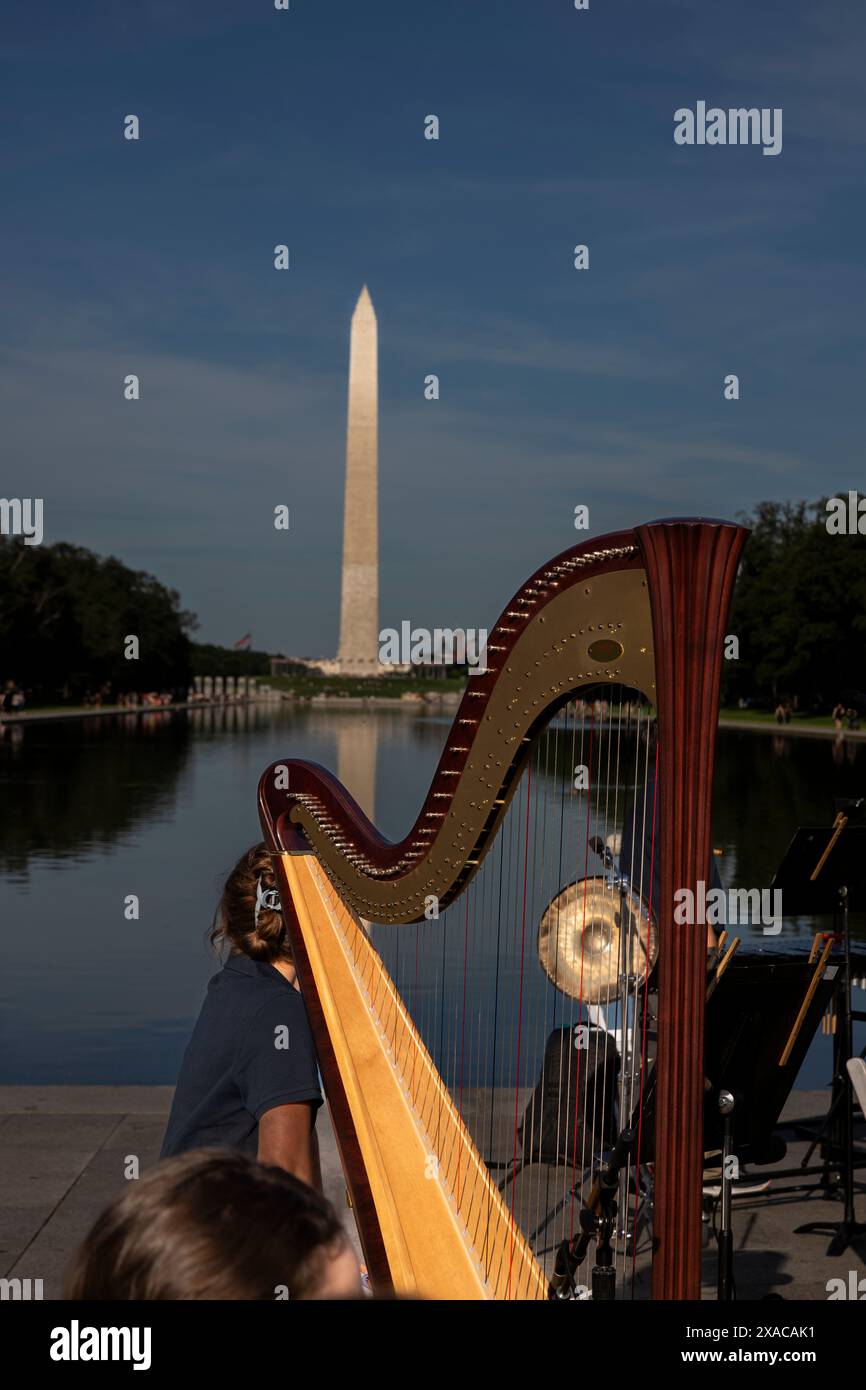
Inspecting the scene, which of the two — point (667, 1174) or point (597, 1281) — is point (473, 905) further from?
point (667, 1174)

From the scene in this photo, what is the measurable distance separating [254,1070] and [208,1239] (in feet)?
6.61

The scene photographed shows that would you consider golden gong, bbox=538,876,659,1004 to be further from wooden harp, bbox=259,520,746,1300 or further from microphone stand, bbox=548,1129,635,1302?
microphone stand, bbox=548,1129,635,1302

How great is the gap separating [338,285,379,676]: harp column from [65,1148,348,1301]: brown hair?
70851 mm

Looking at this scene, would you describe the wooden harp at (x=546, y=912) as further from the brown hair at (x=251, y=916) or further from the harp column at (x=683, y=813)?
the brown hair at (x=251, y=916)

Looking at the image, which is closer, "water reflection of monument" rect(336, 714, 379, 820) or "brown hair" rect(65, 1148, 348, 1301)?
"brown hair" rect(65, 1148, 348, 1301)

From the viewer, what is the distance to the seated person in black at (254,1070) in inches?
125

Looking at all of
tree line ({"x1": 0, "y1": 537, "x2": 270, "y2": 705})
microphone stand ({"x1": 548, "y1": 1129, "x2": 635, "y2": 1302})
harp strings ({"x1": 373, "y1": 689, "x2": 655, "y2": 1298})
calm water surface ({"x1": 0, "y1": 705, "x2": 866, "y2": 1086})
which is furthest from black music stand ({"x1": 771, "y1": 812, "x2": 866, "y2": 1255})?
tree line ({"x1": 0, "y1": 537, "x2": 270, "y2": 705})

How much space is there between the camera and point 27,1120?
6.95 m

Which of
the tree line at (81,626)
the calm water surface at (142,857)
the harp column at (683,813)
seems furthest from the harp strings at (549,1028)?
the tree line at (81,626)

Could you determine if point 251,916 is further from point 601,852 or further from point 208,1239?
point 208,1239

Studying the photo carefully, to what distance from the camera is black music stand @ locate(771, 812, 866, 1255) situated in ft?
18.0
